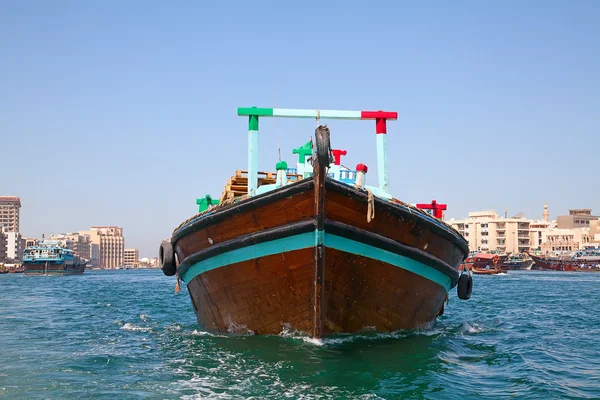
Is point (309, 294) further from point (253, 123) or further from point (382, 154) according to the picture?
point (382, 154)

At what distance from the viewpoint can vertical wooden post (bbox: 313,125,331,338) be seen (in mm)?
9016

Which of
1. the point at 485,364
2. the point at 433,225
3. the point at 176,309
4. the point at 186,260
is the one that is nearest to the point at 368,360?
the point at 485,364

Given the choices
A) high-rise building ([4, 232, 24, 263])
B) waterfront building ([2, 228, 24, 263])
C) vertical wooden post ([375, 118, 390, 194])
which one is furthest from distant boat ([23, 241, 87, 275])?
high-rise building ([4, 232, 24, 263])

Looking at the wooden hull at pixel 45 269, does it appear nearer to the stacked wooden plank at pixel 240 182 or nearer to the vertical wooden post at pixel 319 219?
the stacked wooden plank at pixel 240 182

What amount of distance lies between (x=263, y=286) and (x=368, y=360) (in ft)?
7.59

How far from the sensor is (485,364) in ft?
32.2

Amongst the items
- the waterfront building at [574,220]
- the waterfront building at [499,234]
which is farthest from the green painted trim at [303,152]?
the waterfront building at [574,220]

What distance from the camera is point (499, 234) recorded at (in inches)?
4815

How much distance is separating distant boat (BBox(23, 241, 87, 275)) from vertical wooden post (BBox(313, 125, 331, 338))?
7631 centimetres

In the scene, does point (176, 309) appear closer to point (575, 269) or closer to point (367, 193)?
point (367, 193)

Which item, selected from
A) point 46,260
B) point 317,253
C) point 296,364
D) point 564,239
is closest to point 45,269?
point 46,260

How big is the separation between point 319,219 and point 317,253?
0.57 metres

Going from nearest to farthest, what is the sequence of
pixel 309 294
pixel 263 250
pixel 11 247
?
pixel 309 294
pixel 263 250
pixel 11 247

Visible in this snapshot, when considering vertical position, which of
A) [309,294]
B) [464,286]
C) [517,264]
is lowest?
[517,264]
